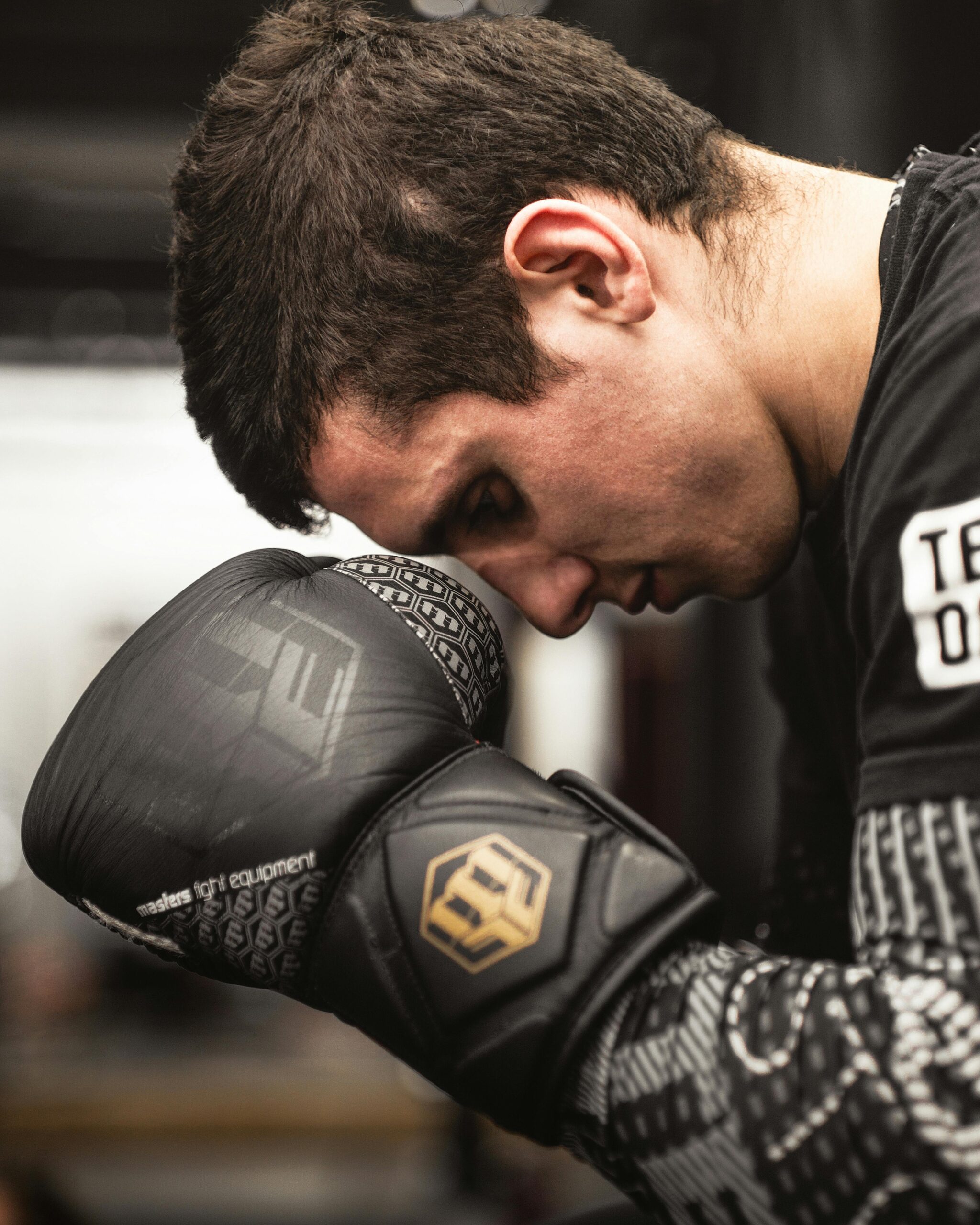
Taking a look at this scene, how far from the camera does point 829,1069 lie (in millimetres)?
486

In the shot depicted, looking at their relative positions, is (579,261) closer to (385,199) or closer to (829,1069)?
(385,199)

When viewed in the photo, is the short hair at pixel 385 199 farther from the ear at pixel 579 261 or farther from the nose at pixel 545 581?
the nose at pixel 545 581

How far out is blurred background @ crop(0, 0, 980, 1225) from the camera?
1.66m

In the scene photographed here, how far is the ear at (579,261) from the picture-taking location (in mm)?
756

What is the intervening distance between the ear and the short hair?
3 cm

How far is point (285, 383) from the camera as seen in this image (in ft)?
2.77

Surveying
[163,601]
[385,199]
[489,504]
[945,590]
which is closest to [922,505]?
[945,590]

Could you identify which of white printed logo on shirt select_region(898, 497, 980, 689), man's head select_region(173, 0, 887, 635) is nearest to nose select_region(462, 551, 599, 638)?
man's head select_region(173, 0, 887, 635)

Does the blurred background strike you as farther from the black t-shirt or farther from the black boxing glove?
the black boxing glove

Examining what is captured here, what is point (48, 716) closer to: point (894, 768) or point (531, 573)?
point (531, 573)

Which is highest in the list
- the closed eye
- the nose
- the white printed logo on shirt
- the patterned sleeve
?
the white printed logo on shirt

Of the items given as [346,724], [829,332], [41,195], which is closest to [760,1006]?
[346,724]

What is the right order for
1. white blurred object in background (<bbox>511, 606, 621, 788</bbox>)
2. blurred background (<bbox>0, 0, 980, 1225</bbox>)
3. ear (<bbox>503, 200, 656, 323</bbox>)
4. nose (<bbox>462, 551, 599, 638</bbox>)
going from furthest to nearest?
1. white blurred object in background (<bbox>511, 606, 621, 788</bbox>)
2. blurred background (<bbox>0, 0, 980, 1225</bbox>)
3. nose (<bbox>462, 551, 599, 638</bbox>)
4. ear (<bbox>503, 200, 656, 323</bbox>)

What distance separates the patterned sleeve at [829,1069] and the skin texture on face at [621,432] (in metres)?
0.36
